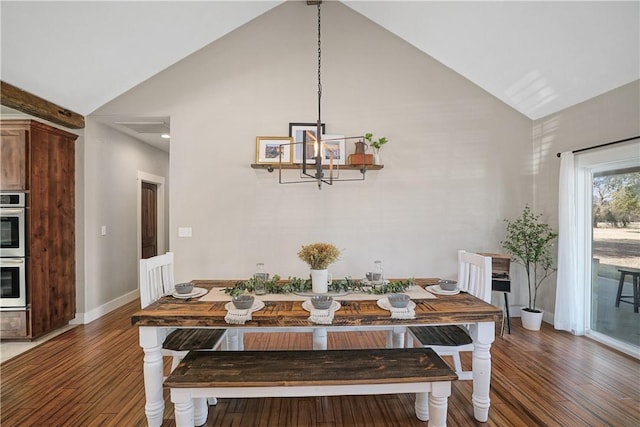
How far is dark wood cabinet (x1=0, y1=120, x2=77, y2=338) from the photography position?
320 cm

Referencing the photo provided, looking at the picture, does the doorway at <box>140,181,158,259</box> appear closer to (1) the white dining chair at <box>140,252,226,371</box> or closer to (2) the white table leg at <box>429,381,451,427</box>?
(1) the white dining chair at <box>140,252,226,371</box>

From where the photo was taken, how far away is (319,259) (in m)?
2.29

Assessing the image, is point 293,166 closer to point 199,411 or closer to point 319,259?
point 319,259

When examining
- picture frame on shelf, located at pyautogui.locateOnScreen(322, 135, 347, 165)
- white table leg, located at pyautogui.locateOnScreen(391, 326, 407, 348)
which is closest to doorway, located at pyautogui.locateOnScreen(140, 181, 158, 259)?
picture frame on shelf, located at pyautogui.locateOnScreen(322, 135, 347, 165)

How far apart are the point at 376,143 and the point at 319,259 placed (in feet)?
6.35

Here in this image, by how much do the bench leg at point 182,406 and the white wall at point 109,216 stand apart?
2931 millimetres

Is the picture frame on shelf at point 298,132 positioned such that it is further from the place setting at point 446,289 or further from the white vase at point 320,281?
the place setting at point 446,289

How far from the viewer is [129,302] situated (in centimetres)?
470

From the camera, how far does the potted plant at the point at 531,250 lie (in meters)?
3.62

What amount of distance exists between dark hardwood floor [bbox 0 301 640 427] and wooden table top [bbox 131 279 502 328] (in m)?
0.71

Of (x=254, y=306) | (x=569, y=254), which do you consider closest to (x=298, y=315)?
(x=254, y=306)

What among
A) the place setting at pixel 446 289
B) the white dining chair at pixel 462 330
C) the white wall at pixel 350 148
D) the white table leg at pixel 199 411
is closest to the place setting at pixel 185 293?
the white table leg at pixel 199 411

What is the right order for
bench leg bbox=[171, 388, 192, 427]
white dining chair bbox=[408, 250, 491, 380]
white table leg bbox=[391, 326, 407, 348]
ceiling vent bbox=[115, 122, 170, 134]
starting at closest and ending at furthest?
1. bench leg bbox=[171, 388, 192, 427]
2. white dining chair bbox=[408, 250, 491, 380]
3. white table leg bbox=[391, 326, 407, 348]
4. ceiling vent bbox=[115, 122, 170, 134]

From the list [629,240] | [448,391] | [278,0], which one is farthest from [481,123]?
[448,391]
